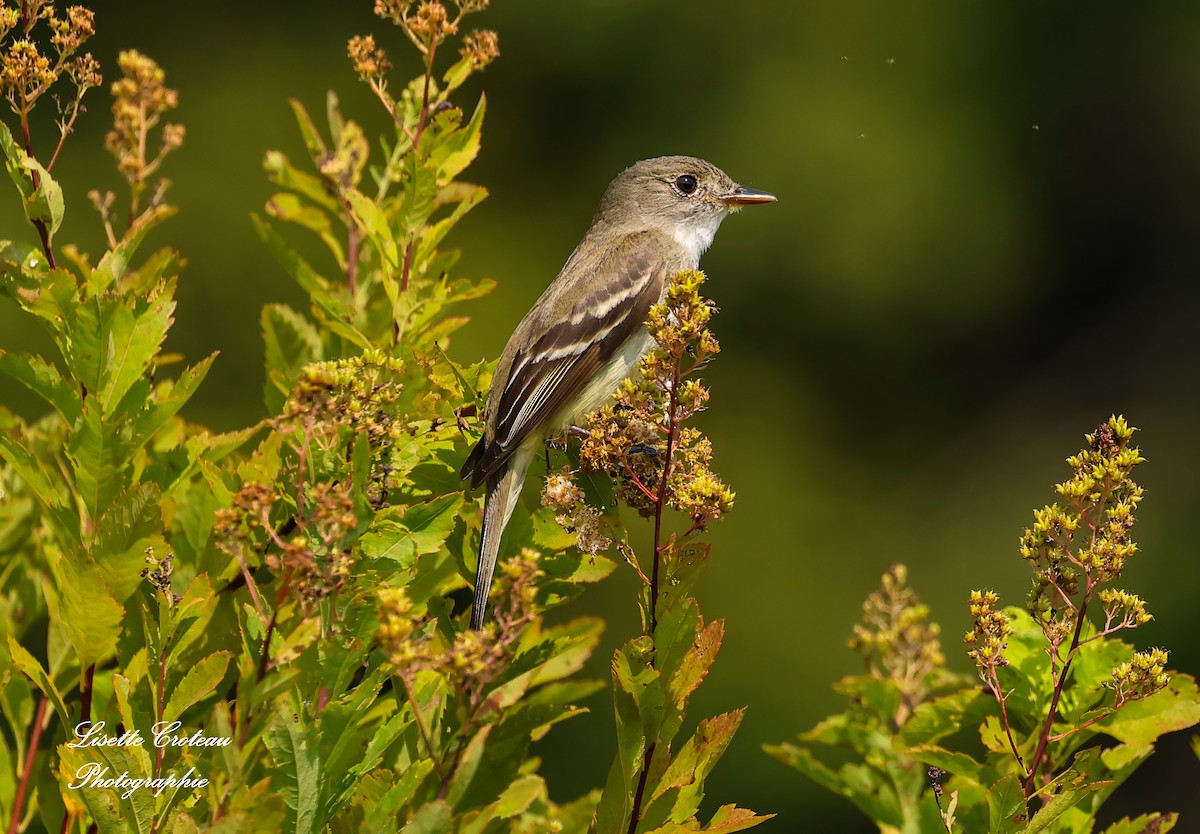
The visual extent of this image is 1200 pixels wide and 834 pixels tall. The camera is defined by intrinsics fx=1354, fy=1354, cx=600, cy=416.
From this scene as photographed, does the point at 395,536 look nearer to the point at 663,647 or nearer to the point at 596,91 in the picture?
the point at 663,647

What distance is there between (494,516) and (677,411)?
3.80ft

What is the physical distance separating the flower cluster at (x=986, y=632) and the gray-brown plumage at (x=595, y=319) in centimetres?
106

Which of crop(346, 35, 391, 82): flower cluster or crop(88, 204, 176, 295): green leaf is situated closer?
crop(88, 204, 176, 295): green leaf

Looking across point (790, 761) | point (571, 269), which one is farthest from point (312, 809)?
point (571, 269)

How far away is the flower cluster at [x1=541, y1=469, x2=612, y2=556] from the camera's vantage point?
2393 mm

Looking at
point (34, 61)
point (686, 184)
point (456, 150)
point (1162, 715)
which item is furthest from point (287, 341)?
point (686, 184)

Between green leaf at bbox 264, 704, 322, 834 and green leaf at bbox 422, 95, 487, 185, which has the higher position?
green leaf at bbox 422, 95, 487, 185

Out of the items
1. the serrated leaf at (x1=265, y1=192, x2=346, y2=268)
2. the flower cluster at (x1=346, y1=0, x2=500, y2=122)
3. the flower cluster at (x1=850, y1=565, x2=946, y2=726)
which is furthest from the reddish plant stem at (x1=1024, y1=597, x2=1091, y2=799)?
the serrated leaf at (x1=265, y1=192, x2=346, y2=268)

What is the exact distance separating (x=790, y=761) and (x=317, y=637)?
3.00 feet

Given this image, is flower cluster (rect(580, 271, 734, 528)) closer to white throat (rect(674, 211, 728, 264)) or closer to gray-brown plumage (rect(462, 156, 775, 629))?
gray-brown plumage (rect(462, 156, 775, 629))

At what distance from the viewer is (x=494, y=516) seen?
3.12 m

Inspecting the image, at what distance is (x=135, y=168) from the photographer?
8.08 feet

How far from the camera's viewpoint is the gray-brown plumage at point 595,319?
3674 mm

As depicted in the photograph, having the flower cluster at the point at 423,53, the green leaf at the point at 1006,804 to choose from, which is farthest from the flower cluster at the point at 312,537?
the flower cluster at the point at 423,53
